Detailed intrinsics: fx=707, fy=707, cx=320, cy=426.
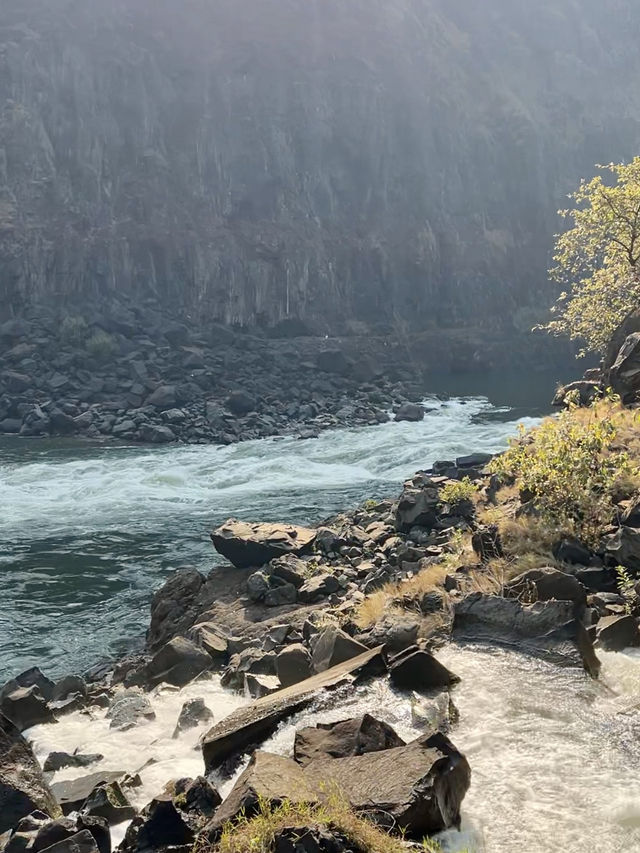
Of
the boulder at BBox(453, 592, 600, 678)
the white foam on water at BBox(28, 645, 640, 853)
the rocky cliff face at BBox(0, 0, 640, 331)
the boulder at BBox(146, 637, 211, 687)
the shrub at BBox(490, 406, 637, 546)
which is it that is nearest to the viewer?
the white foam on water at BBox(28, 645, 640, 853)

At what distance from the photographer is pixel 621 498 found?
30.7 feet

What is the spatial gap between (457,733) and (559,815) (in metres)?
1.18

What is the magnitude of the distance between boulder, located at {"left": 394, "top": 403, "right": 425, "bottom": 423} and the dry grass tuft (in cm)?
3580

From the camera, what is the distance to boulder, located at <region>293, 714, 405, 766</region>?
5.01 m

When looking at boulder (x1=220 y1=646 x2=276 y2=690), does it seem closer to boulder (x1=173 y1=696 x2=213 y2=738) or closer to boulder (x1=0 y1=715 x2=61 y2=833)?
boulder (x1=173 y1=696 x2=213 y2=738)

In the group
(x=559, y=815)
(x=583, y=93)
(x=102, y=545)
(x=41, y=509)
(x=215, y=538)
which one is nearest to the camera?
(x=559, y=815)

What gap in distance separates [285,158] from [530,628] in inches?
2696

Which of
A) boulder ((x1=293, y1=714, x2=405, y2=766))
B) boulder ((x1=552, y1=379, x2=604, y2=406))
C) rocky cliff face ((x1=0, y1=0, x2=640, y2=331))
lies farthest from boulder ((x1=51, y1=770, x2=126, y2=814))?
rocky cliff face ((x1=0, y1=0, x2=640, y2=331))

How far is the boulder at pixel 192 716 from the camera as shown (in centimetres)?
752

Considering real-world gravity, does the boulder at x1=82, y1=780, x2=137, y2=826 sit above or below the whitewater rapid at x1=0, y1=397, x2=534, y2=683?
above

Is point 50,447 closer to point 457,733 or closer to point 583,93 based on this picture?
point 457,733

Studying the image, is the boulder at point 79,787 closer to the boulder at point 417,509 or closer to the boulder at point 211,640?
the boulder at point 211,640

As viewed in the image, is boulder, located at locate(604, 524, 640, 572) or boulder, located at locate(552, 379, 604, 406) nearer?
boulder, located at locate(604, 524, 640, 572)

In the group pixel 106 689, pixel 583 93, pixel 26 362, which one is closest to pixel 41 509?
pixel 106 689
